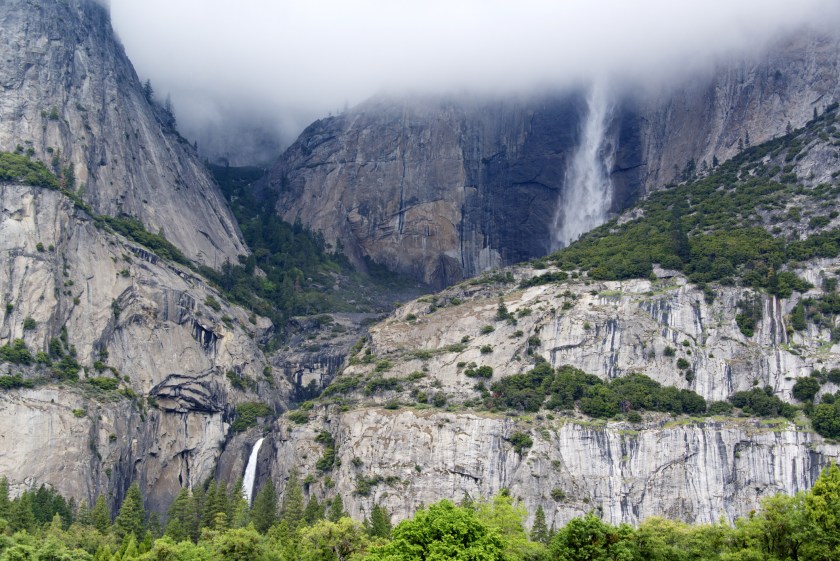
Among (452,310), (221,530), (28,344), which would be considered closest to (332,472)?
(221,530)

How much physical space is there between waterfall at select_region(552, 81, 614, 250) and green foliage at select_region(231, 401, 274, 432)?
2222 inches

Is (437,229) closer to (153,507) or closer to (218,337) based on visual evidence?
(218,337)

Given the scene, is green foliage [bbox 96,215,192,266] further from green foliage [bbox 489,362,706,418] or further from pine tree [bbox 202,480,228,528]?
green foliage [bbox 489,362,706,418]

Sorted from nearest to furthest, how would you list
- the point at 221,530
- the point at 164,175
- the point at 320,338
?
the point at 221,530, the point at 320,338, the point at 164,175

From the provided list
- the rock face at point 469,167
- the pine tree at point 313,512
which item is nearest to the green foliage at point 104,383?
the pine tree at point 313,512

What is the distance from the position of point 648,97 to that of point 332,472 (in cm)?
8768

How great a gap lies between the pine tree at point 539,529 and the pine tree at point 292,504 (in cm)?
1979

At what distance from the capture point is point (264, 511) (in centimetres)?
9838

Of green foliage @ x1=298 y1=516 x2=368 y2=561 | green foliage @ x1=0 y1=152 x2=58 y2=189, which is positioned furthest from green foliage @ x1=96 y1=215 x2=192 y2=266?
green foliage @ x1=298 y1=516 x2=368 y2=561

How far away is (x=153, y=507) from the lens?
115875mm

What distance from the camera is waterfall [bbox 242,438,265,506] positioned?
11893 cm

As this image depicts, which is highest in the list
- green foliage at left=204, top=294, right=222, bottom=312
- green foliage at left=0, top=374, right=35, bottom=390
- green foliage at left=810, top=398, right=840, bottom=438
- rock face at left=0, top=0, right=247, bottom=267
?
rock face at left=0, top=0, right=247, bottom=267

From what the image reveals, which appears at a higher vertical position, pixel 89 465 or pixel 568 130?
pixel 568 130

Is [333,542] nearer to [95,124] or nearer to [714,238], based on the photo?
[714,238]
